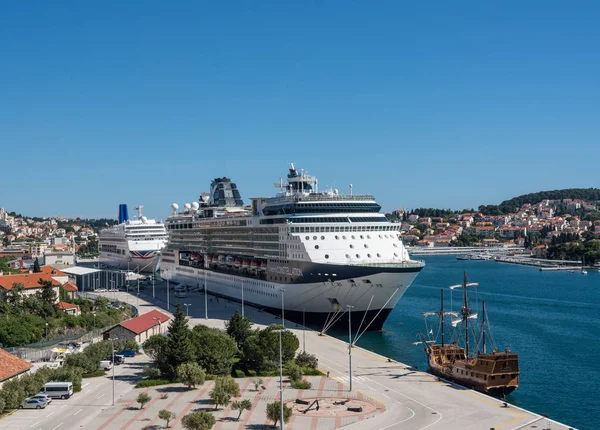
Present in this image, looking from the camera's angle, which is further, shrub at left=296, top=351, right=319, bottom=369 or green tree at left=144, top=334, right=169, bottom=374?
shrub at left=296, top=351, right=319, bottom=369

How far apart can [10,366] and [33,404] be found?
10.3 feet

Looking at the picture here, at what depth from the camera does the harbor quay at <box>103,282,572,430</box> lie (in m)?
24.6

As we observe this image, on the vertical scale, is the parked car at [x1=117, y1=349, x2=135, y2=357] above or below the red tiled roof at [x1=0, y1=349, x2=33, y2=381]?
below

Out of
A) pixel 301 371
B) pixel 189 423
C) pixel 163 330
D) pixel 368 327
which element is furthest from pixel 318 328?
pixel 189 423

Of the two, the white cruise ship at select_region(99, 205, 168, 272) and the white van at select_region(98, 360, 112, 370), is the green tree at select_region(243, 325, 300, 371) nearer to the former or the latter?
the white van at select_region(98, 360, 112, 370)

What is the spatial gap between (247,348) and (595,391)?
1624 cm

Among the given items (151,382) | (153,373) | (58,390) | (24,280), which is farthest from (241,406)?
(24,280)

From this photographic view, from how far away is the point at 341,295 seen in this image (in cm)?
4262

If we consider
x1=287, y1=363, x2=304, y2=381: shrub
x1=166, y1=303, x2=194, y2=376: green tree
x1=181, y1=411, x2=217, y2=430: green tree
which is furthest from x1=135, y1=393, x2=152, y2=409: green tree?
x1=287, y1=363, x2=304, y2=381: shrub

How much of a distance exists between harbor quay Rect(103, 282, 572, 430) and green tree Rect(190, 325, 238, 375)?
3.32 m

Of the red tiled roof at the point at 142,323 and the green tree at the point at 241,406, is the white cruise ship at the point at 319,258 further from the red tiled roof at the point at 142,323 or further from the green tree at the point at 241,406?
the green tree at the point at 241,406

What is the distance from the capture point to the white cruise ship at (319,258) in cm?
4209

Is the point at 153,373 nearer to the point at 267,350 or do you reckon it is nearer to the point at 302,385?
the point at 267,350

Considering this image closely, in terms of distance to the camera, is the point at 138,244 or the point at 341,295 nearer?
the point at 341,295
